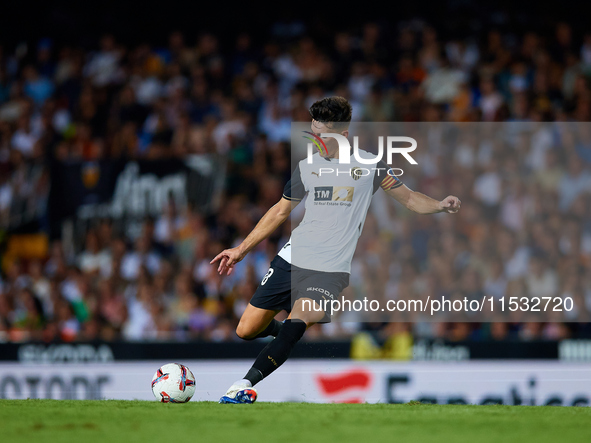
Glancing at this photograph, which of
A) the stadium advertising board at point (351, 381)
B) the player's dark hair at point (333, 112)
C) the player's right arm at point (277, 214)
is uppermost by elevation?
the player's dark hair at point (333, 112)

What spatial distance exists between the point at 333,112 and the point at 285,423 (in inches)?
93.8

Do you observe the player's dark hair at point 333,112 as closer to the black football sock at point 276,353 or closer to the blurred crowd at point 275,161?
the black football sock at point 276,353

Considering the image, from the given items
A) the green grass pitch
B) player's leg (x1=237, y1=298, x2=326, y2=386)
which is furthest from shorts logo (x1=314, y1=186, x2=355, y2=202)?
the green grass pitch

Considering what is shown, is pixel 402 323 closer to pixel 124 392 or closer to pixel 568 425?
pixel 124 392

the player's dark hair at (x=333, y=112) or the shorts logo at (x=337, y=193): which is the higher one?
the player's dark hair at (x=333, y=112)

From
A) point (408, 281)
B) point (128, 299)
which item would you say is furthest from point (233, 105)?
point (408, 281)

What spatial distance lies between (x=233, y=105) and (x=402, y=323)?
5.24 meters

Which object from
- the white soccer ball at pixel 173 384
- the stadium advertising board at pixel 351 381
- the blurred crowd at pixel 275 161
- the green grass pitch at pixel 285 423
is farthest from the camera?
the blurred crowd at pixel 275 161

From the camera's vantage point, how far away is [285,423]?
4785 millimetres

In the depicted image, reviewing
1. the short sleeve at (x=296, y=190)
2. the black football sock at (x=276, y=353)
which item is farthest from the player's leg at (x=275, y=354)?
the short sleeve at (x=296, y=190)

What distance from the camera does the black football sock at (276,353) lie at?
567 centimetres

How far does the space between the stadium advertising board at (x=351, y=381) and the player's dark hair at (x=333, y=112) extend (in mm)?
3698

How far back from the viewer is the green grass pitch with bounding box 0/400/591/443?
4.25 meters

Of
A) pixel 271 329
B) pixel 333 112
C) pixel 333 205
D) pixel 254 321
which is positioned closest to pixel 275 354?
pixel 254 321
